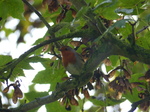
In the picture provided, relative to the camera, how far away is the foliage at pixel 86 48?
1.54 meters

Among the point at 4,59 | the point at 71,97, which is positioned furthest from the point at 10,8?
the point at 71,97

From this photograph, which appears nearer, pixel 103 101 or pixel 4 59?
pixel 4 59

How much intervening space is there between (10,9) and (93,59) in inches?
26.0

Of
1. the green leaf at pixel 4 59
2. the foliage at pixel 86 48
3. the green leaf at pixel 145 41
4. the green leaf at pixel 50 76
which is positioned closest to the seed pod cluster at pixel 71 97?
the foliage at pixel 86 48

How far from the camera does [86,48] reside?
1.85m

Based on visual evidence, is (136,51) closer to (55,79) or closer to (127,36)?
(127,36)

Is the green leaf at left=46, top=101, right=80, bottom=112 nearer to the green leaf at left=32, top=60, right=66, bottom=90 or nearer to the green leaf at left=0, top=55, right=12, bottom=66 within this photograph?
the green leaf at left=32, top=60, right=66, bottom=90

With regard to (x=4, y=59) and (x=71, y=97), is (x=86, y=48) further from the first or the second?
(x=4, y=59)

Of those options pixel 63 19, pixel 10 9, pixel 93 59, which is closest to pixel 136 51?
pixel 93 59

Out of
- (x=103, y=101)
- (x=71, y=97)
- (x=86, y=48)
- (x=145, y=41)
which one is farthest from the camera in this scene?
(x=103, y=101)

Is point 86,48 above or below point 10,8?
below

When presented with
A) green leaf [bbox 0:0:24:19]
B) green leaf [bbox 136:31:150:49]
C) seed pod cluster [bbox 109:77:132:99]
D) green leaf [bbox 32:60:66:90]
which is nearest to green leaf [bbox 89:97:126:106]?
seed pod cluster [bbox 109:77:132:99]

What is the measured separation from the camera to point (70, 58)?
3012mm

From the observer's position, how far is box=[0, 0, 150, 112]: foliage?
1535mm
